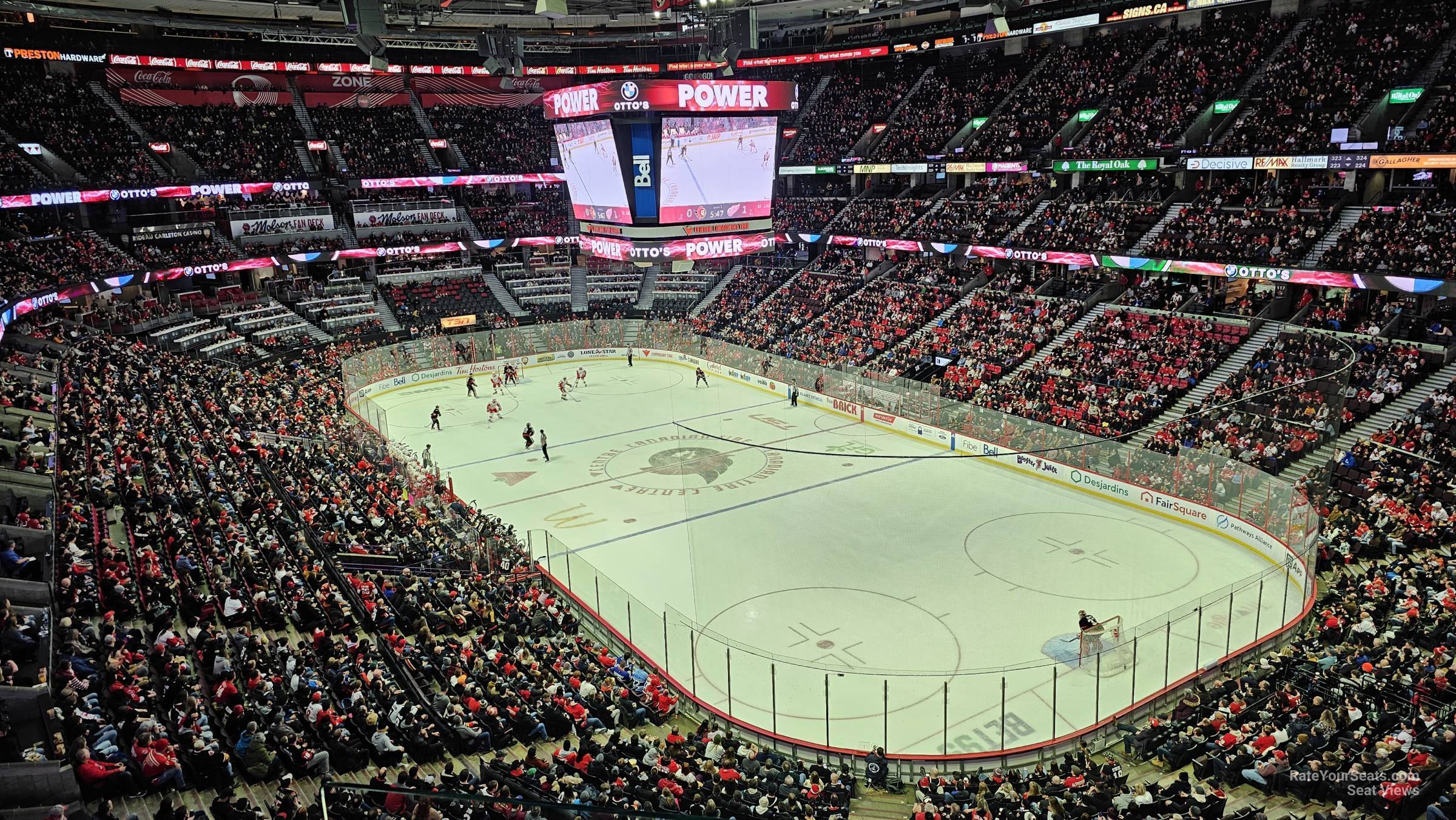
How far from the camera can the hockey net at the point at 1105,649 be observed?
15.8 m

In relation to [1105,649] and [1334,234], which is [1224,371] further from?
→ [1105,649]

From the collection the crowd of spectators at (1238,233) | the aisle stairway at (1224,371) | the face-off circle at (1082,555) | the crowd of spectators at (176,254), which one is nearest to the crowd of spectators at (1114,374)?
the aisle stairway at (1224,371)

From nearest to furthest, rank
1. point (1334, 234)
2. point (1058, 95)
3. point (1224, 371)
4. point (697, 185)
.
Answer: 1. point (1224, 371)
2. point (697, 185)
3. point (1334, 234)
4. point (1058, 95)

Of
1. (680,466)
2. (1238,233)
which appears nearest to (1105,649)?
(680,466)

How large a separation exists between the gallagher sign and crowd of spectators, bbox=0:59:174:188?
28.2 m

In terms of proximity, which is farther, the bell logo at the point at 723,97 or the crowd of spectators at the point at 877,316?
the crowd of spectators at the point at 877,316

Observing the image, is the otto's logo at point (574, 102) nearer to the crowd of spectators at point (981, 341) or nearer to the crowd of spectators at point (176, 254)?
the crowd of spectators at point (981, 341)

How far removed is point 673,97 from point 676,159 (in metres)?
1.91

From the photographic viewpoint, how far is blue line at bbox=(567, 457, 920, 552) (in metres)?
24.3

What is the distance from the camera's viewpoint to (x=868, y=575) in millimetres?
21641

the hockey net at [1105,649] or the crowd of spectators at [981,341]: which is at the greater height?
the crowd of spectators at [981,341]

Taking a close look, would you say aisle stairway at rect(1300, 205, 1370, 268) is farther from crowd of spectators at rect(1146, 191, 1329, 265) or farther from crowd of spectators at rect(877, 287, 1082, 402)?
crowd of spectators at rect(877, 287, 1082, 402)

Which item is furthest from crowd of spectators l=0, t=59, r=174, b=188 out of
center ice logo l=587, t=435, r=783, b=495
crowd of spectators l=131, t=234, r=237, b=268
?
center ice logo l=587, t=435, r=783, b=495

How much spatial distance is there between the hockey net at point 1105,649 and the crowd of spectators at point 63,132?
48.6 m
